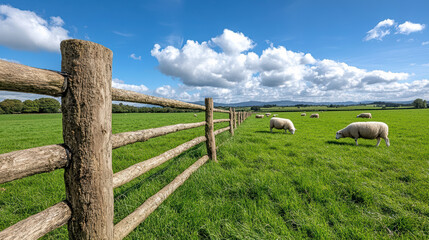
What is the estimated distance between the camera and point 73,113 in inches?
52.1

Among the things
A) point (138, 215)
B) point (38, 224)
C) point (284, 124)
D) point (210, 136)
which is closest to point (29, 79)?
point (38, 224)

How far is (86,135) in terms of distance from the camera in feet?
4.51

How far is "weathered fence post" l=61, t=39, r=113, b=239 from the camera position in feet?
4.38

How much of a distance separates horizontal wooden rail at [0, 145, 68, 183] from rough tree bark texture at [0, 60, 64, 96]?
0.39 meters

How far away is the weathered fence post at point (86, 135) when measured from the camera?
1335 millimetres

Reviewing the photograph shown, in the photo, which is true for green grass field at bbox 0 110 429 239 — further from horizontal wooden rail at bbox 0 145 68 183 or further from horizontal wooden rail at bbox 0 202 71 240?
horizontal wooden rail at bbox 0 145 68 183

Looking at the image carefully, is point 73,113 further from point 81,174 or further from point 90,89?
point 81,174

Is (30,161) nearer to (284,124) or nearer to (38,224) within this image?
(38,224)

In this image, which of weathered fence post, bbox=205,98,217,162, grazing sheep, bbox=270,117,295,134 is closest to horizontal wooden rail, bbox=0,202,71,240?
weathered fence post, bbox=205,98,217,162

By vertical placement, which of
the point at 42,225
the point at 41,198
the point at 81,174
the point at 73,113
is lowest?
the point at 41,198

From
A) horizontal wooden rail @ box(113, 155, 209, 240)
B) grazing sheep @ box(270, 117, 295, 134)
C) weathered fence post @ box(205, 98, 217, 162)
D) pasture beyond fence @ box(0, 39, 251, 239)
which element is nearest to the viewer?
pasture beyond fence @ box(0, 39, 251, 239)

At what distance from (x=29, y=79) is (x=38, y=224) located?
945 mm

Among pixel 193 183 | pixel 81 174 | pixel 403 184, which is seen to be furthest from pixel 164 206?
pixel 403 184

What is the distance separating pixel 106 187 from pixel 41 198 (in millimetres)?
2807
